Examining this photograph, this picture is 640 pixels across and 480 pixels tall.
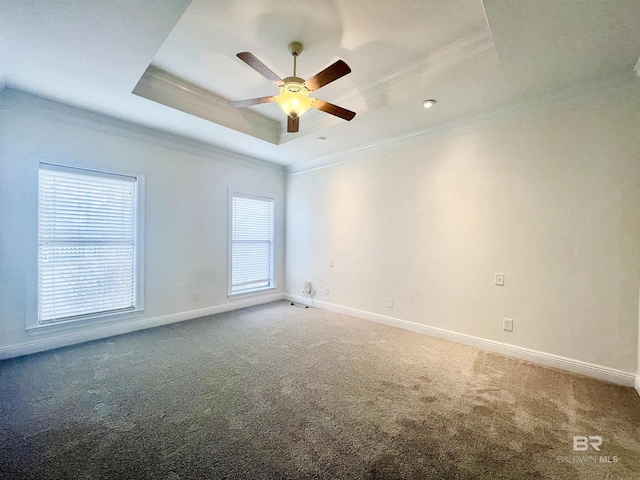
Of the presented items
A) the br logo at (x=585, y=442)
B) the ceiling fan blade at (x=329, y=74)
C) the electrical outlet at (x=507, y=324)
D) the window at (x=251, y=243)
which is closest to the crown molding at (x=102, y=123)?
the window at (x=251, y=243)

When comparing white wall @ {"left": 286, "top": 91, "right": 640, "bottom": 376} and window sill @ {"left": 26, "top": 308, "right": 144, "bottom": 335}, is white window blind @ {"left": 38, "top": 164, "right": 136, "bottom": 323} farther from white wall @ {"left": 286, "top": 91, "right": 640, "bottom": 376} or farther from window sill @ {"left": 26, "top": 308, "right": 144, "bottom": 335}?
white wall @ {"left": 286, "top": 91, "right": 640, "bottom": 376}

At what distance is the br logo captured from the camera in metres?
1.64

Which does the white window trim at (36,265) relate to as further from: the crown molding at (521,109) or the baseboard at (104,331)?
the crown molding at (521,109)

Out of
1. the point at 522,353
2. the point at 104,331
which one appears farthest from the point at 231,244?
the point at 522,353

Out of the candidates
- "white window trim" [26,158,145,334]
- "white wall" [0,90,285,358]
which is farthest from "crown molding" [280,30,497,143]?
"white window trim" [26,158,145,334]

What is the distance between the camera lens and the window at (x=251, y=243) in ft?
15.7

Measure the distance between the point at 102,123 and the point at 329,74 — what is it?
2970mm

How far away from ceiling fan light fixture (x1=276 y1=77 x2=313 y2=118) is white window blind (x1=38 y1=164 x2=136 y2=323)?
249 cm

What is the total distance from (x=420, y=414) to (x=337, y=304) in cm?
274

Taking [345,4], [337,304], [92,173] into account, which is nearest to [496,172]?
[345,4]

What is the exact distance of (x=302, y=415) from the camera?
1.92m

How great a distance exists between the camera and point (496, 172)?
3.04 m

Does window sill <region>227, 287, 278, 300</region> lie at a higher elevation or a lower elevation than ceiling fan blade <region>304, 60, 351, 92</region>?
lower

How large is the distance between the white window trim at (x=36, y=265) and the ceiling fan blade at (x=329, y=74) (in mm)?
2733
